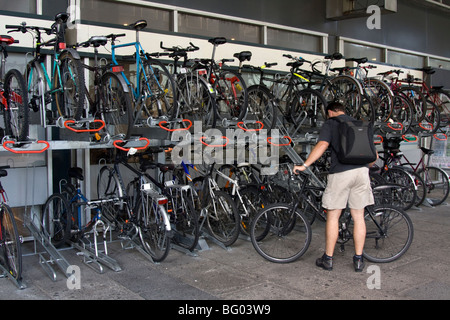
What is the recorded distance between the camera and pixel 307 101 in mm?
7418

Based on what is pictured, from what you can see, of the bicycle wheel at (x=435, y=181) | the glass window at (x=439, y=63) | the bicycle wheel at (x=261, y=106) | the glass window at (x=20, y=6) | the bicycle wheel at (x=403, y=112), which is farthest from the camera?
the glass window at (x=439, y=63)

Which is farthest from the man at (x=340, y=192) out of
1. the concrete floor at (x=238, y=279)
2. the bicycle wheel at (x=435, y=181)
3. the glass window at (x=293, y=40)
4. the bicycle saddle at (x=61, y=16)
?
the glass window at (x=293, y=40)

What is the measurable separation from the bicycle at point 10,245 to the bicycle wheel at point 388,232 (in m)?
3.65

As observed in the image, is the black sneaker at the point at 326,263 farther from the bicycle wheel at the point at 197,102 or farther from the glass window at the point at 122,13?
the glass window at the point at 122,13

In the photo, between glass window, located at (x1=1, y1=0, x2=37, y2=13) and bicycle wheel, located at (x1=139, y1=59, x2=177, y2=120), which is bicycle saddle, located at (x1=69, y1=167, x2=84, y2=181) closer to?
bicycle wheel, located at (x1=139, y1=59, x2=177, y2=120)

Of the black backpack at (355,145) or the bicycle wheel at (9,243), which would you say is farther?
the black backpack at (355,145)

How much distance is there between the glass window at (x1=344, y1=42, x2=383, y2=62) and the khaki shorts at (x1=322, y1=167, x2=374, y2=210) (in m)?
6.46

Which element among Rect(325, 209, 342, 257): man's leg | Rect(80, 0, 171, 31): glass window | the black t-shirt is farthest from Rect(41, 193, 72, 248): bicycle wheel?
the black t-shirt

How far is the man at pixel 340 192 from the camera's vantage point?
498 centimetres

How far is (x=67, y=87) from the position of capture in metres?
5.46

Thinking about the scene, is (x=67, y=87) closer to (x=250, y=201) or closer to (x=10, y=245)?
(x=10, y=245)

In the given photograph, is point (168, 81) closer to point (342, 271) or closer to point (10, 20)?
point (10, 20)

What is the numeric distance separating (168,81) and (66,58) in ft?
4.07

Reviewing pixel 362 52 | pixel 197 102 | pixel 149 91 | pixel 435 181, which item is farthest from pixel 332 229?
pixel 362 52
